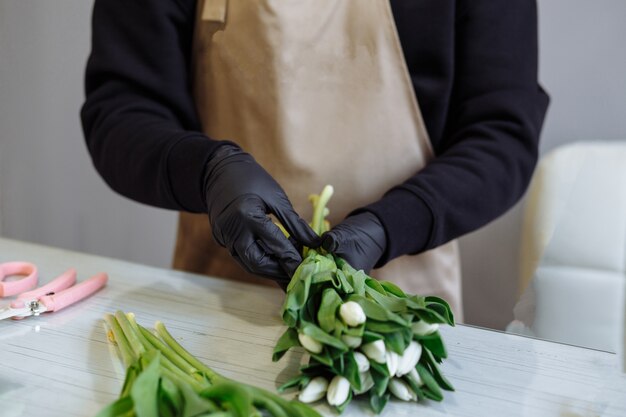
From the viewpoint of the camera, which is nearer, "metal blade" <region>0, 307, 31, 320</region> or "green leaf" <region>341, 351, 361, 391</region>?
"green leaf" <region>341, 351, 361, 391</region>

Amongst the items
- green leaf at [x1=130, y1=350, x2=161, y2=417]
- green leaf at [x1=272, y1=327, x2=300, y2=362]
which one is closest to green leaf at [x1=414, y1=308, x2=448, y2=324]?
green leaf at [x1=272, y1=327, x2=300, y2=362]

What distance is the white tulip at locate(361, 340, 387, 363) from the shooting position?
528 millimetres

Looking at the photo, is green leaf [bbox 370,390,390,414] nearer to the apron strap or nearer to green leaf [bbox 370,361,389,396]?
green leaf [bbox 370,361,389,396]

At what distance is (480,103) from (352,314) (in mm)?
505

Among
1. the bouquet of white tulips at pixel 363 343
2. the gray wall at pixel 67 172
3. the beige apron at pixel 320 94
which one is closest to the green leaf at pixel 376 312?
the bouquet of white tulips at pixel 363 343

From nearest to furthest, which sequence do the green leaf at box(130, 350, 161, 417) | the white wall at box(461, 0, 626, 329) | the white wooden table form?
the green leaf at box(130, 350, 161, 417)
the white wooden table
the white wall at box(461, 0, 626, 329)

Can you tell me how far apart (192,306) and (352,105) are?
37 cm

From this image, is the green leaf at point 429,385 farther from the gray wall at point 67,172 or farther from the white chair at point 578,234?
the gray wall at point 67,172

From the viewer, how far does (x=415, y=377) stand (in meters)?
0.56

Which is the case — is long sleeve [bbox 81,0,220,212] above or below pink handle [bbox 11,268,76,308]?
above

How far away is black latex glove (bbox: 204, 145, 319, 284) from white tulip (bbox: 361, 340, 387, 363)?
18 cm

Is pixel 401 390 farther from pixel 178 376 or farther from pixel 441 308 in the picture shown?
pixel 178 376

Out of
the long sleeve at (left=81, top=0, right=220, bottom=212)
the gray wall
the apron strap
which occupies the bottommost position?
the gray wall

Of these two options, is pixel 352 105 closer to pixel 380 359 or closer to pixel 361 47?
pixel 361 47
